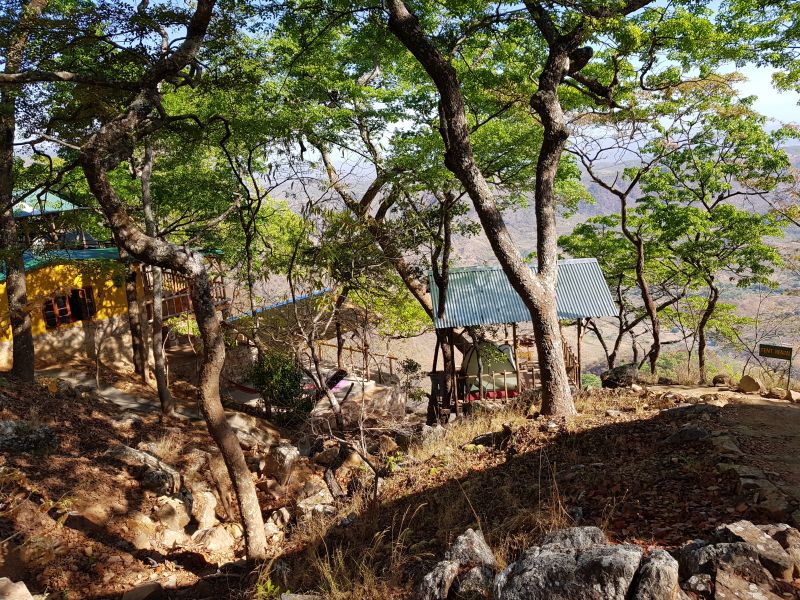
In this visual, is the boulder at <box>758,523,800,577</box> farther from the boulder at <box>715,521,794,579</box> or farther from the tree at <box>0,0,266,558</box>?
the tree at <box>0,0,266,558</box>

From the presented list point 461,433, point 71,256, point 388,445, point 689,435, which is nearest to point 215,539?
point 388,445

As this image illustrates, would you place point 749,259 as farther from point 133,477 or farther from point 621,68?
point 133,477

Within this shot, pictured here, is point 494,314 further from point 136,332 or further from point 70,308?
point 70,308

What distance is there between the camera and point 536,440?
7660 millimetres

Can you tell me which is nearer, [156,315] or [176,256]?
[176,256]

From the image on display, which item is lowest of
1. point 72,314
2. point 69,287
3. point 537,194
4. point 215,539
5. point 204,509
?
point 215,539

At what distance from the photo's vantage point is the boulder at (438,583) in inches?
149

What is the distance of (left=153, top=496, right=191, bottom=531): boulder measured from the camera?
8445mm

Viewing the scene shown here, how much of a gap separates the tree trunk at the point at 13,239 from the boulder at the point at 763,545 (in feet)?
36.6

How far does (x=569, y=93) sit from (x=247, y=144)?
7741 millimetres

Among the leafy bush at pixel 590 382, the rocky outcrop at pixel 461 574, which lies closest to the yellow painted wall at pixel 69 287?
the rocky outcrop at pixel 461 574

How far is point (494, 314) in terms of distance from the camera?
42.4 ft

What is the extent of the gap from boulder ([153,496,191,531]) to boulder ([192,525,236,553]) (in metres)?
0.35

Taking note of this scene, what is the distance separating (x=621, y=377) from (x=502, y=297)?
3590 millimetres
